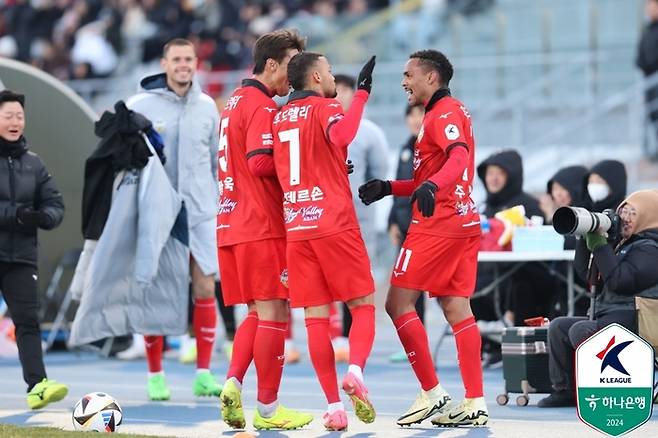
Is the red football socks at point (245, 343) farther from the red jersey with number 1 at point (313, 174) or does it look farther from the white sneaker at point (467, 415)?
the white sneaker at point (467, 415)

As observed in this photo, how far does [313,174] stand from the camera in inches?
319

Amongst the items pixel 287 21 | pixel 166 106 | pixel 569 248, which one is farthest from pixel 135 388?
pixel 287 21

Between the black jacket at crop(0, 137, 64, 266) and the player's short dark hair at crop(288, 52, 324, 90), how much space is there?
242 cm

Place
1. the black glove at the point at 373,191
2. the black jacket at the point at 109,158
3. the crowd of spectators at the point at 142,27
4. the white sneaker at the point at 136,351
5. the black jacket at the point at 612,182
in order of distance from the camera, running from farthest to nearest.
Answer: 1. the crowd of spectators at the point at 142,27
2. the white sneaker at the point at 136,351
3. the black jacket at the point at 612,182
4. the black jacket at the point at 109,158
5. the black glove at the point at 373,191

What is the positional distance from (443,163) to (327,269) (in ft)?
2.96

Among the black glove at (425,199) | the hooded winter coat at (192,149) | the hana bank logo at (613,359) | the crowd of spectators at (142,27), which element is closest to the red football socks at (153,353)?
the hooded winter coat at (192,149)

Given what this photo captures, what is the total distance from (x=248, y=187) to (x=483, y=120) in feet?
38.9

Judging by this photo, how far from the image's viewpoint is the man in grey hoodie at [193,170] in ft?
34.5

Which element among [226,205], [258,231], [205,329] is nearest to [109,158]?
[205,329]

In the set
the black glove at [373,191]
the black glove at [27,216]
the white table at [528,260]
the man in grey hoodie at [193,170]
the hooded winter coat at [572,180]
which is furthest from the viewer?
the hooded winter coat at [572,180]

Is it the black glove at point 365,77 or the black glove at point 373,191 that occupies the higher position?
the black glove at point 365,77

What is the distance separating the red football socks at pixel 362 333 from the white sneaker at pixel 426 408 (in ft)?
1.72

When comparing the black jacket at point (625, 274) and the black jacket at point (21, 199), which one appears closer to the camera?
the black jacket at point (625, 274)

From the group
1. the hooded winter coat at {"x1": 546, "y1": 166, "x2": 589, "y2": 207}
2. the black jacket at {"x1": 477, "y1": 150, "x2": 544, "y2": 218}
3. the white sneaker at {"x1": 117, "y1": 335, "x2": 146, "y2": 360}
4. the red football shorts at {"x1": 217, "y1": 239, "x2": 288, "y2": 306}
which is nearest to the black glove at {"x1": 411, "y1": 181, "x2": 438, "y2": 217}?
the red football shorts at {"x1": 217, "y1": 239, "x2": 288, "y2": 306}
